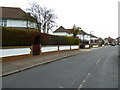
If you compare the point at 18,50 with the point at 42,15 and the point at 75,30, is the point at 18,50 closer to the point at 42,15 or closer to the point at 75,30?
the point at 42,15

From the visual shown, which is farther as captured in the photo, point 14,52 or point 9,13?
point 9,13

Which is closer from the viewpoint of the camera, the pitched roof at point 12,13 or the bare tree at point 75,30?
the pitched roof at point 12,13

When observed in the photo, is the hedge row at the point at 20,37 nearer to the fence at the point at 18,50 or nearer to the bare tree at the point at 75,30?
the fence at the point at 18,50

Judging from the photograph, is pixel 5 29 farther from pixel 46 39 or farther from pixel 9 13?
pixel 9 13

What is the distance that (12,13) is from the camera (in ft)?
148

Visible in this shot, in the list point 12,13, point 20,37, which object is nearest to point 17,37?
point 20,37

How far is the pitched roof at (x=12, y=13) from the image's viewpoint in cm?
4358

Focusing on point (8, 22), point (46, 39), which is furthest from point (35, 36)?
point (8, 22)

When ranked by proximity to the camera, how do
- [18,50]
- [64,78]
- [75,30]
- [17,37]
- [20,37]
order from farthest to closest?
1. [75,30]
2. [20,37]
3. [17,37]
4. [18,50]
5. [64,78]

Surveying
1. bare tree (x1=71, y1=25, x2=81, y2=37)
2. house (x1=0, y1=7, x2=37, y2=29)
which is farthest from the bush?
bare tree (x1=71, y1=25, x2=81, y2=37)

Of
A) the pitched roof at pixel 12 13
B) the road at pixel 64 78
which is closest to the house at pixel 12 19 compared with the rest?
the pitched roof at pixel 12 13

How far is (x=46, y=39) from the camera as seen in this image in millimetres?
23422

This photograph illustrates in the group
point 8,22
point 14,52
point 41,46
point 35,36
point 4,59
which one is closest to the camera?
point 4,59

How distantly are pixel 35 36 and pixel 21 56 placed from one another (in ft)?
13.4
